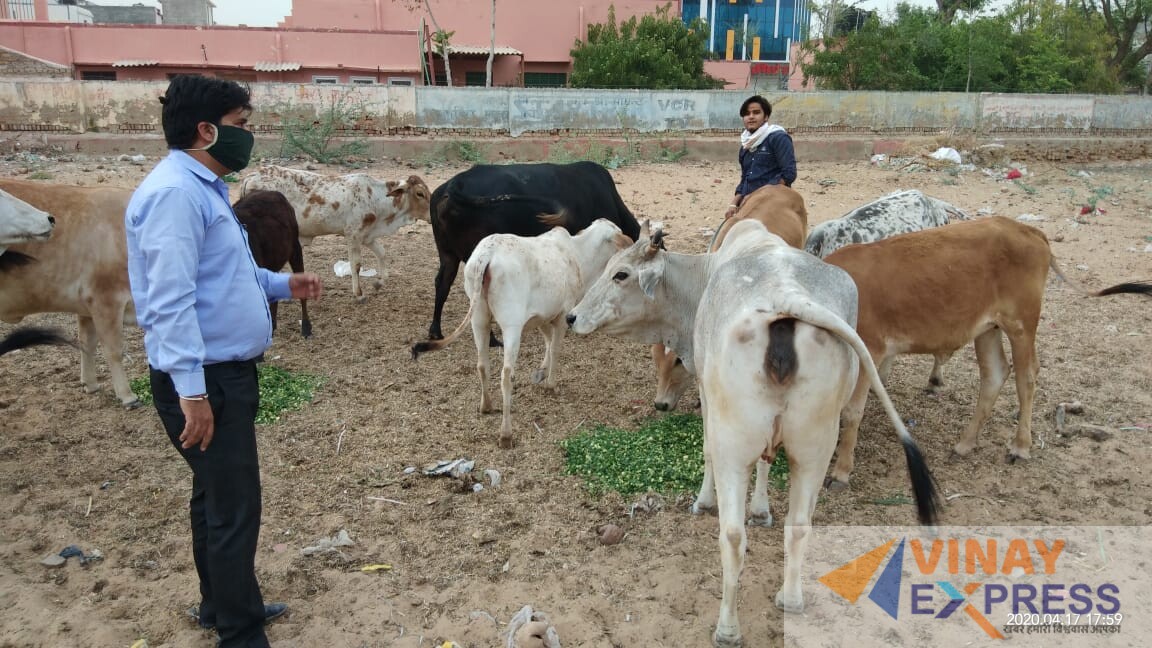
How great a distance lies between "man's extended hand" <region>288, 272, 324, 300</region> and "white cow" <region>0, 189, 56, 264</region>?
95.8 inches

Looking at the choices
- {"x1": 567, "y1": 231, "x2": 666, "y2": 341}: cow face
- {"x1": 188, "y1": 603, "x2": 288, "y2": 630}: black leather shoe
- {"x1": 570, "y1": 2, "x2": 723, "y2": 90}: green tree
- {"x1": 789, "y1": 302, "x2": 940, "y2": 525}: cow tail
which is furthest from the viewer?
{"x1": 570, "y1": 2, "x2": 723, "y2": 90}: green tree

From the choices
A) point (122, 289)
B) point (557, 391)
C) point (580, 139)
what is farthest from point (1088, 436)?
point (580, 139)

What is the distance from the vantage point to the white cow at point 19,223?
4555 millimetres

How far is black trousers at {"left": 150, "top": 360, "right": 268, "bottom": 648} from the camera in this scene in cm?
284

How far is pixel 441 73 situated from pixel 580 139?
49.8ft

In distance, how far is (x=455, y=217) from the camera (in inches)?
273

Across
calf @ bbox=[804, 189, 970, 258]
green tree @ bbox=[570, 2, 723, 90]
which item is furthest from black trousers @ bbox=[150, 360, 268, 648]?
green tree @ bbox=[570, 2, 723, 90]

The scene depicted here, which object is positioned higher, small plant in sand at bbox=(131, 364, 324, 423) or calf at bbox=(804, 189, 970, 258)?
calf at bbox=(804, 189, 970, 258)

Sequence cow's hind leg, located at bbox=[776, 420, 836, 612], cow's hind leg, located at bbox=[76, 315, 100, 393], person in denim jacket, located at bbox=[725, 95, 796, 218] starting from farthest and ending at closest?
person in denim jacket, located at bbox=[725, 95, 796, 218] → cow's hind leg, located at bbox=[76, 315, 100, 393] → cow's hind leg, located at bbox=[776, 420, 836, 612]

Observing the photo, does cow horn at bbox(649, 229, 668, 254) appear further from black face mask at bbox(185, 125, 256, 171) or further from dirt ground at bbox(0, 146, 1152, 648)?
black face mask at bbox(185, 125, 256, 171)

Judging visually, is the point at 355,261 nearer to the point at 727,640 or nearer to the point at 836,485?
the point at 836,485

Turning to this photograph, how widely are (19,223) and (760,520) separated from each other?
14.9ft

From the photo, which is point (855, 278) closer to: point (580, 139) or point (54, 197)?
point (54, 197)

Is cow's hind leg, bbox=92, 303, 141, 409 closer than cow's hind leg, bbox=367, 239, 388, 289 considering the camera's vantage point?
Yes
